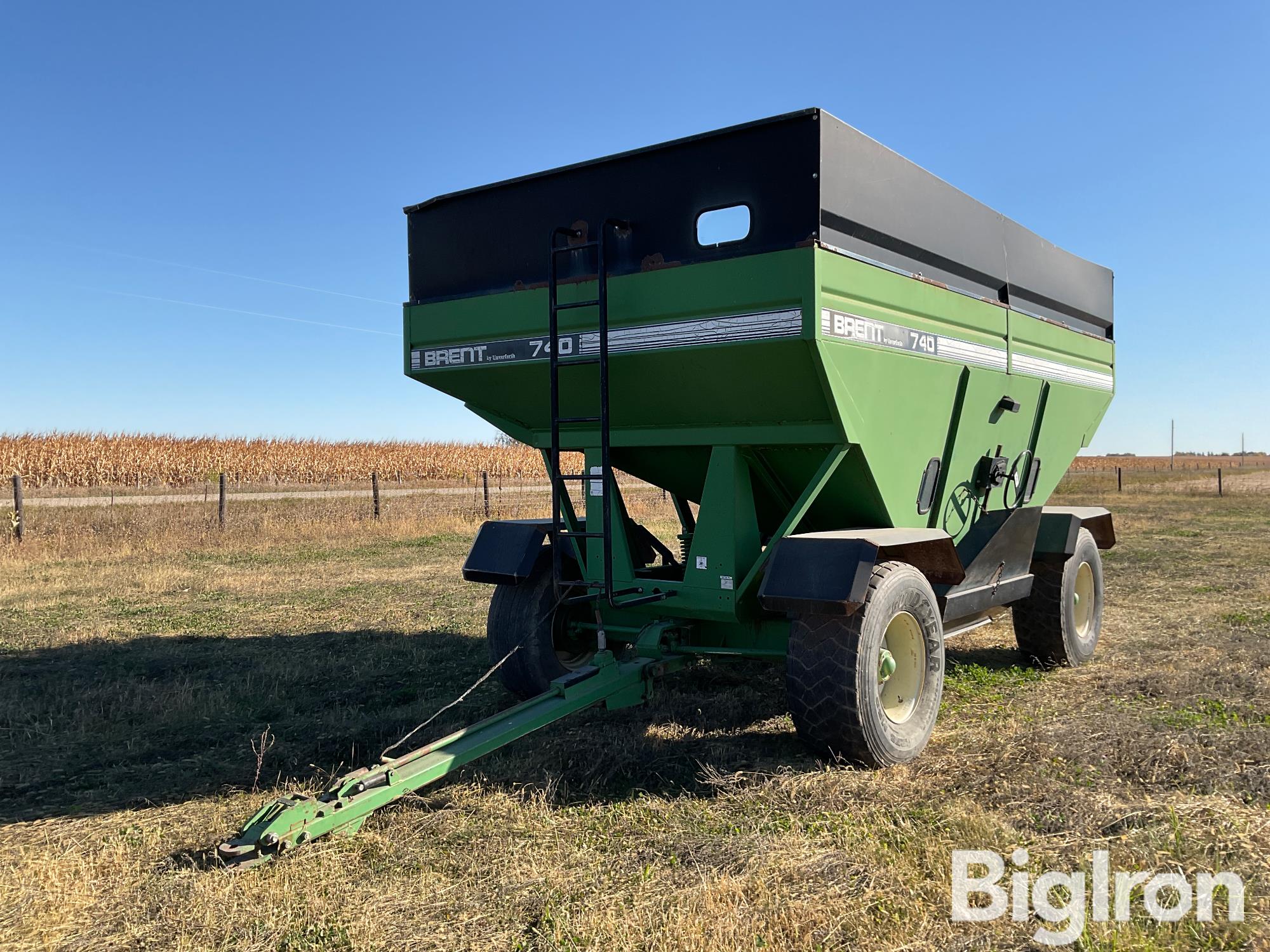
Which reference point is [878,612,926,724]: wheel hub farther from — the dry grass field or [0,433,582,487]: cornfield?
[0,433,582,487]: cornfield

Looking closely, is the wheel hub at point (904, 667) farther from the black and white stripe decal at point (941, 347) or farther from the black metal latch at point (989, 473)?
the black metal latch at point (989, 473)

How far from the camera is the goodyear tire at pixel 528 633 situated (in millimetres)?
5465

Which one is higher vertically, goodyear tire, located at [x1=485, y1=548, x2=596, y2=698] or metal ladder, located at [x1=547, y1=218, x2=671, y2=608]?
metal ladder, located at [x1=547, y1=218, x2=671, y2=608]

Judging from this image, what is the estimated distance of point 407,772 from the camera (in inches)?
140

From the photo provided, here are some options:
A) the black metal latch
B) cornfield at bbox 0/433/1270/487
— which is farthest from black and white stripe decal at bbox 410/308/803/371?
cornfield at bbox 0/433/1270/487

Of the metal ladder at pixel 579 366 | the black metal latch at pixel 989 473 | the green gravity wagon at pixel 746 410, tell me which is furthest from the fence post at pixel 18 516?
the black metal latch at pixel 989 473

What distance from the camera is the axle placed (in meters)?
3.20

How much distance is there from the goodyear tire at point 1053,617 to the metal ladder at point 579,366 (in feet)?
10.2

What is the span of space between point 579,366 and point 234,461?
98.6ft

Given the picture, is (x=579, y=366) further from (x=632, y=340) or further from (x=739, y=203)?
(x=739, y=203)

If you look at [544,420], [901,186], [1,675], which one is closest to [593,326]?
[544,420]

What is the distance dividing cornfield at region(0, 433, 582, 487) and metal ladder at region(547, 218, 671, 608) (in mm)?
22884

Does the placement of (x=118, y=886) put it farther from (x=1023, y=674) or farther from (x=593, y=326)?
(x=1023, y=674)

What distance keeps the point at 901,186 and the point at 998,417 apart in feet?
6.11
